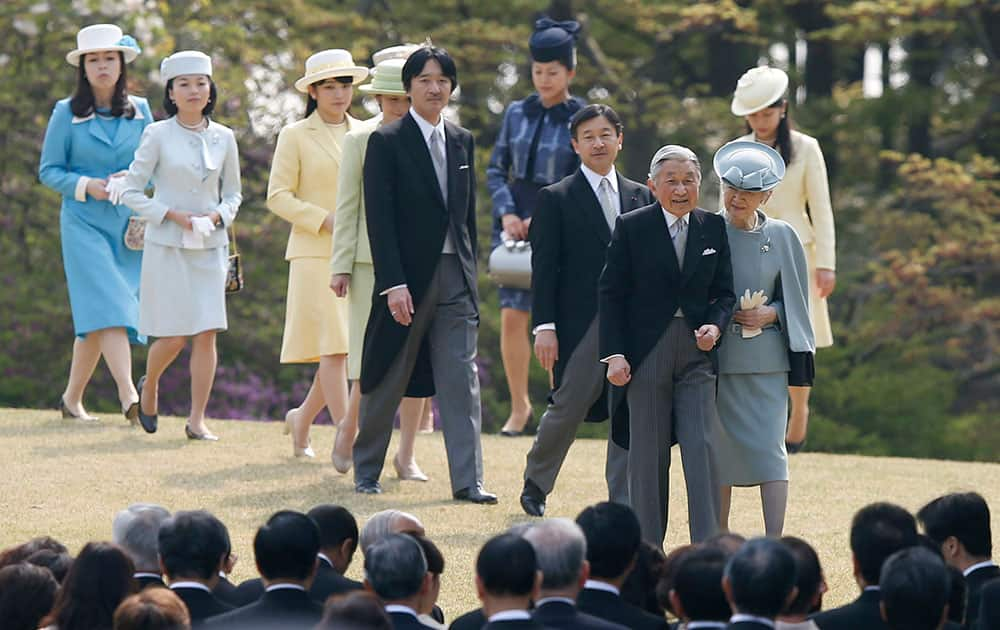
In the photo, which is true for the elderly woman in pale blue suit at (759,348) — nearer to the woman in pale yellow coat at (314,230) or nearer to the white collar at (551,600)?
the white collar at (551,600)

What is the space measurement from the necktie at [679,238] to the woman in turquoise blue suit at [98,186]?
448 cm

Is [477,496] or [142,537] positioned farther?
[477,496]

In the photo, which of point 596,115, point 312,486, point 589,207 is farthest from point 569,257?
point 312,486

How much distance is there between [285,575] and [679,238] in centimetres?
264

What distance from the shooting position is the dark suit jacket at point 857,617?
5141 millimetres

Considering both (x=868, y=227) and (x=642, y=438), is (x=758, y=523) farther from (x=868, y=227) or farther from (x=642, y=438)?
(x=868, y=227)

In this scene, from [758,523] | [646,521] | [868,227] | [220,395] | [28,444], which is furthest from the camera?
[868,227]

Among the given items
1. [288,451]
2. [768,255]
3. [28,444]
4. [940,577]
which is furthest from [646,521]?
[28,444]

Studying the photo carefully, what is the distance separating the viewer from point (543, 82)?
34.2 ft

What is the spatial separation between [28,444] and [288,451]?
136 centimetres

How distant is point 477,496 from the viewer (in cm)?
863

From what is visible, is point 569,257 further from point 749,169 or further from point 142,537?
point 142,537

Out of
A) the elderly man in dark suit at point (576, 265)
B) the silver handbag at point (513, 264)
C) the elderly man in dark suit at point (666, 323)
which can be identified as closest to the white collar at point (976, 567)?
the elderly man in dark suit at point (666, 323)

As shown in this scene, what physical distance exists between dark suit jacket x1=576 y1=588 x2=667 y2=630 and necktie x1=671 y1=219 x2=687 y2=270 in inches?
88.4
